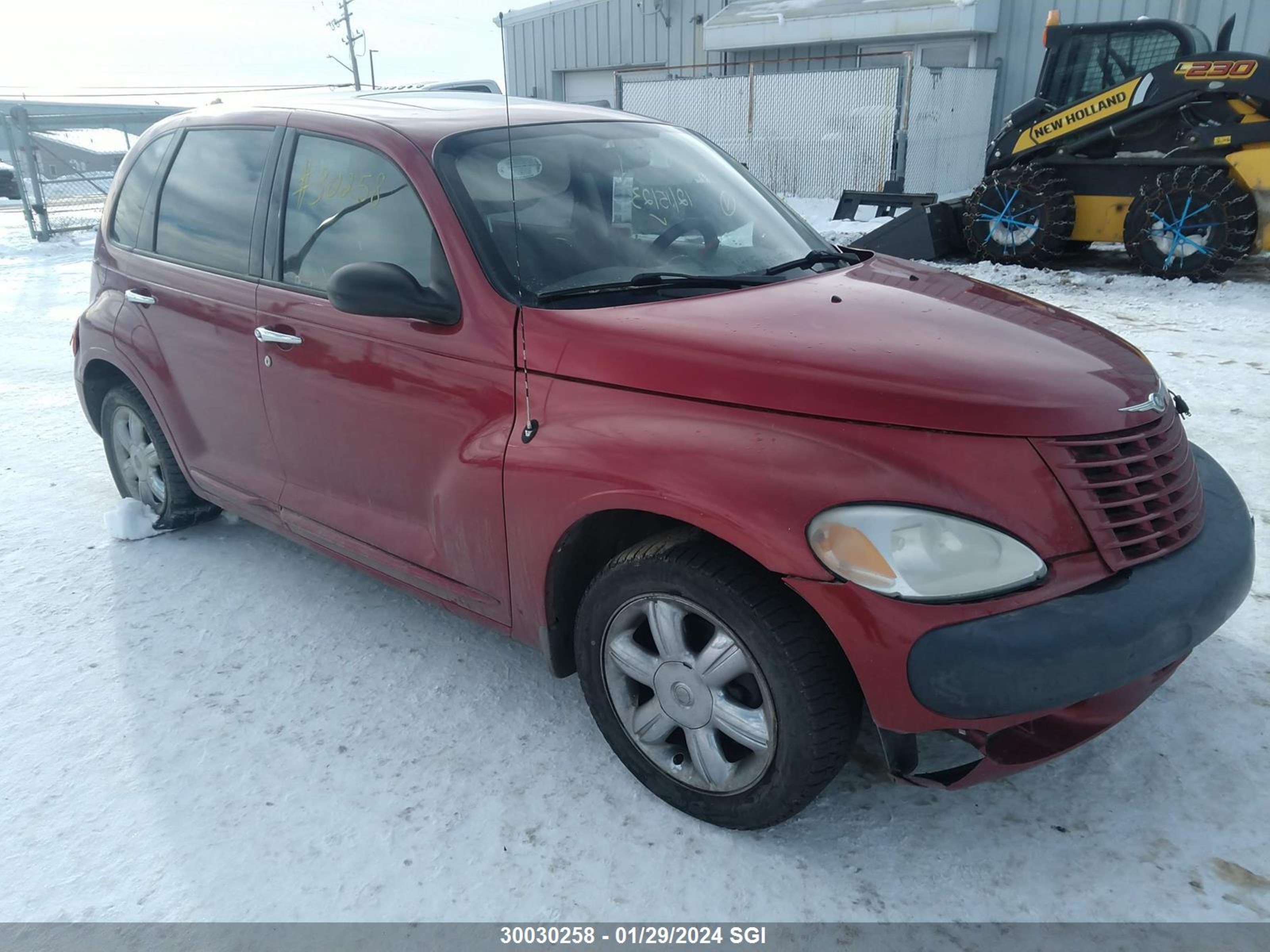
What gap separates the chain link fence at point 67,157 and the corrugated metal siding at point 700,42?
22.9 ft

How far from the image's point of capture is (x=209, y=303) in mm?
3461

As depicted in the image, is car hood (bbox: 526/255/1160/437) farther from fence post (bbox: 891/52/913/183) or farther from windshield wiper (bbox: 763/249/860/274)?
fence post (bbox: 891/52/913/183)

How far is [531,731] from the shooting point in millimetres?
2846

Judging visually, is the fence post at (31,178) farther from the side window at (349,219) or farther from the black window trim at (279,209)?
the side window at (349,219)

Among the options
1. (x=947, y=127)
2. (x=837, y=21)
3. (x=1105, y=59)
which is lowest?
(x=947, y=127)

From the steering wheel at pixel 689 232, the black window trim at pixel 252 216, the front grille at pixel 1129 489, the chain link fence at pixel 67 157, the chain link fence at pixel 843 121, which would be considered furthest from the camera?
the chain link fence at pixel 843 121

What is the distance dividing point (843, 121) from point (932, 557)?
16.1 m

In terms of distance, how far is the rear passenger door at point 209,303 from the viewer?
132 inches

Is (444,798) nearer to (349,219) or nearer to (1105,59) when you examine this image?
(349,219)

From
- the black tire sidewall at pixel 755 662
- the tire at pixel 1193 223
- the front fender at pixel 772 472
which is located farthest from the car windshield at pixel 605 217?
the tire at pixel 1193 223

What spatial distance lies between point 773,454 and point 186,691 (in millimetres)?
2145

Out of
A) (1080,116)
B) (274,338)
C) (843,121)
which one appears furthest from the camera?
(843,121)

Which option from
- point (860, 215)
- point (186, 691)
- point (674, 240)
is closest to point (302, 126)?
point (674, 240)

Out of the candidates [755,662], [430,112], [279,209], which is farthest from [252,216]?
A: [755,662]
